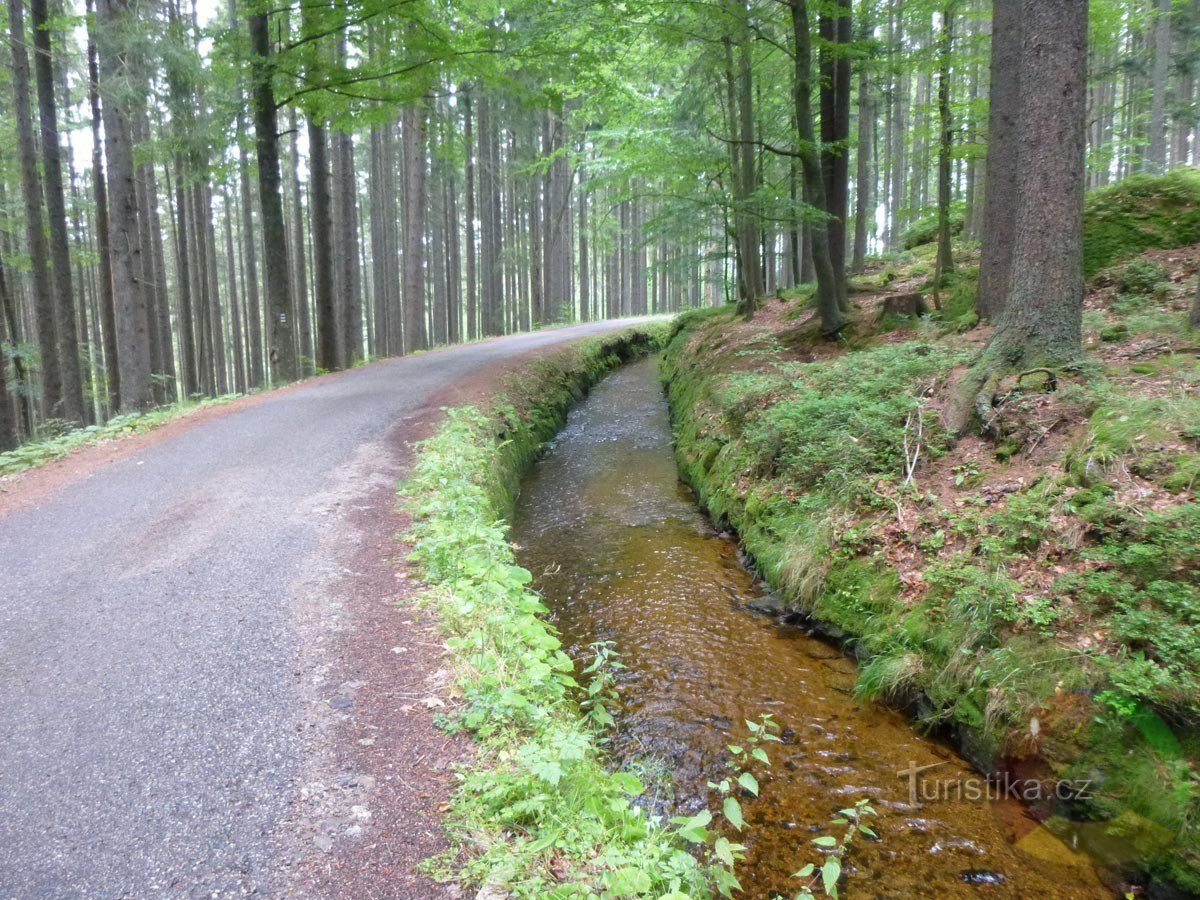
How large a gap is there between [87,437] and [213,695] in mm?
8004

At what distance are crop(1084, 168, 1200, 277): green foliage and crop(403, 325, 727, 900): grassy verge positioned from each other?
30.3ft

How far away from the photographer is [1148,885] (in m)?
3.08

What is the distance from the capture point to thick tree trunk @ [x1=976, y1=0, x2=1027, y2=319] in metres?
7.99

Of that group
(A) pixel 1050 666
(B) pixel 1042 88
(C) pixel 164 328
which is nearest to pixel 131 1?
(C) pixel 164 328

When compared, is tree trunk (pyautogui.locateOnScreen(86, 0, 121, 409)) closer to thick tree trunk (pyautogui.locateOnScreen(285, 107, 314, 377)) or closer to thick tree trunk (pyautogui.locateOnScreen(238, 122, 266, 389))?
thick tree trunk (pyautogui.locateOnScreen(238, 122, 266, 389))

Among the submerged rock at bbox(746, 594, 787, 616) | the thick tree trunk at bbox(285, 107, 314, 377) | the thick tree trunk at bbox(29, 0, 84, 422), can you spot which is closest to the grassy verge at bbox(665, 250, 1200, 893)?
the submerged rock at bbox(746, 594, 787, 616)

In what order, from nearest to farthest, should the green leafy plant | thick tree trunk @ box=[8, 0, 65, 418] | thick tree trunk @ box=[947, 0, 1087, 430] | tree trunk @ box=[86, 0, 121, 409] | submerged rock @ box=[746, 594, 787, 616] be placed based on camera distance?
the green leafy plant
thick tree trunk @ box=[947, 0, 1087, 430]
submerged rock @ box=[746, 594, 787, 616]
thick tree trunk @ box=[8, 0, 65, 418]
tree trunk @ box=[86, 0, 121, 409]

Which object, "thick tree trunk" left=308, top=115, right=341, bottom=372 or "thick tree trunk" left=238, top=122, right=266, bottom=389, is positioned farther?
"thick tree trunk" left=238, top=122, right=266, bottom=389

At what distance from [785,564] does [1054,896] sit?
3361 mm

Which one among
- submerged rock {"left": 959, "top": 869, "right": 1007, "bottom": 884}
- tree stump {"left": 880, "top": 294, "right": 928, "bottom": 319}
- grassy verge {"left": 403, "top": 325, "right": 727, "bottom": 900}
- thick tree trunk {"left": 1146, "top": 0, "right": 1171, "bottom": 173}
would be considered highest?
thick tree trunk {"left": 1146, "top": 0, "right": 1171, "bottom": 173}

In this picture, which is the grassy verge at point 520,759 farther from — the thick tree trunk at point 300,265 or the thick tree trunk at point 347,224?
the thick tree trunk at point 300,265

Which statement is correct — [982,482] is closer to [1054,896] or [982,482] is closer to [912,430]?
[912,430]

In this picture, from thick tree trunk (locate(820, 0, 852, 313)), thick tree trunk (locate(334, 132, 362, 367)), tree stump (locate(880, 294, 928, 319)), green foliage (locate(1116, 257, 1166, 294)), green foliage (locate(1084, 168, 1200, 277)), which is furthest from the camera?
thick tree trunk (locate(334, 132, 362, 367))

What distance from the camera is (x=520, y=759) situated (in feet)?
9.36
